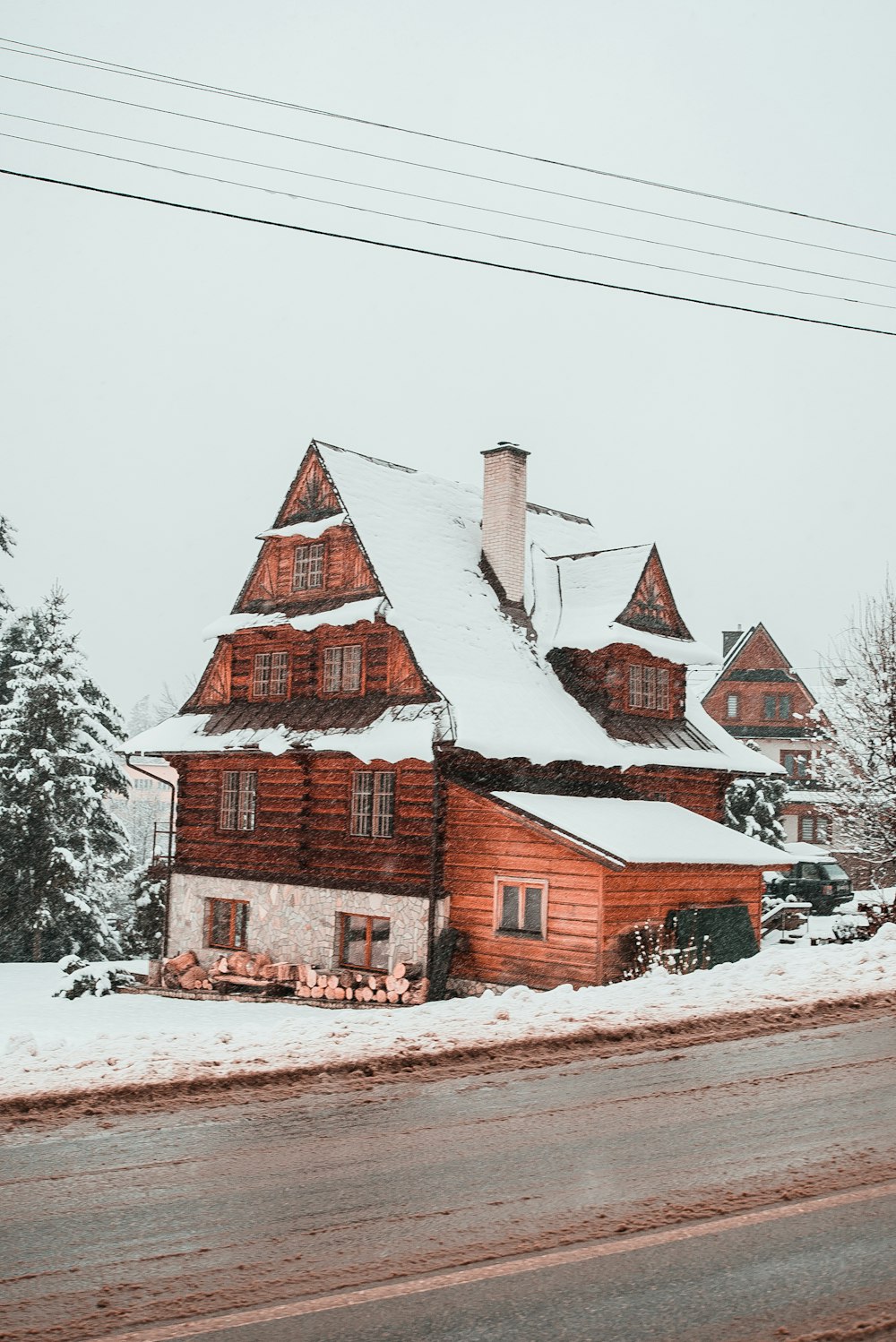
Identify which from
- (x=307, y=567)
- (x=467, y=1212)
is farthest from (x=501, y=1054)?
(x=307, y=567)

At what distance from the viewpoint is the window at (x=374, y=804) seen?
25984 mm

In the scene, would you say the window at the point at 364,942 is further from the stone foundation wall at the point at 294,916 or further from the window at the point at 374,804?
the window at the point at 374,804

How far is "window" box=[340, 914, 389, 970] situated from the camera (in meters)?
25.7

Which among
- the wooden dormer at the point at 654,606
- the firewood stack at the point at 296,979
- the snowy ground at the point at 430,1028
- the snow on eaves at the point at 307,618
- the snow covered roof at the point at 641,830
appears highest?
the wooden dormer at the point at 654,606

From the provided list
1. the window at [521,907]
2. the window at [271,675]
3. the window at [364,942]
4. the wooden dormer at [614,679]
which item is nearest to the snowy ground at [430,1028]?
the window at [521,907]

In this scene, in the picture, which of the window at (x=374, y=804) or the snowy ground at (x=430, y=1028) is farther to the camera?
the window at (x=374, y=804)

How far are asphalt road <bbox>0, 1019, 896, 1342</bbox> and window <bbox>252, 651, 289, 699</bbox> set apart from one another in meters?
20.2

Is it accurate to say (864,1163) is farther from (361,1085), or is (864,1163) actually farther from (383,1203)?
(361,1085)

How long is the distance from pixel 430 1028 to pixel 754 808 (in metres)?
36.3

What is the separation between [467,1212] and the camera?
21.3 ft

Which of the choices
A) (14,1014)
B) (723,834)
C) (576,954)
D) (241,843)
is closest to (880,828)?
(723,834)

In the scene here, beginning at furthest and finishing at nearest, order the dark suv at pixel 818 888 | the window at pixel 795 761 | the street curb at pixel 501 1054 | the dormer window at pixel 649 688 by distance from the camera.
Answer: the window at pixel 795 761
the dark suv at pixel 818 888
the dormer window at pixel 649 688
the street curb at pixel 501 1054

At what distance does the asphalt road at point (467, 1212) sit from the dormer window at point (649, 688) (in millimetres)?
19761

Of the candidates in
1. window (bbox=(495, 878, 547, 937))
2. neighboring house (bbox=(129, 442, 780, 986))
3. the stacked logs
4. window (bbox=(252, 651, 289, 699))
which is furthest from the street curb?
window (bbox=(252, 651, 289, 699))
